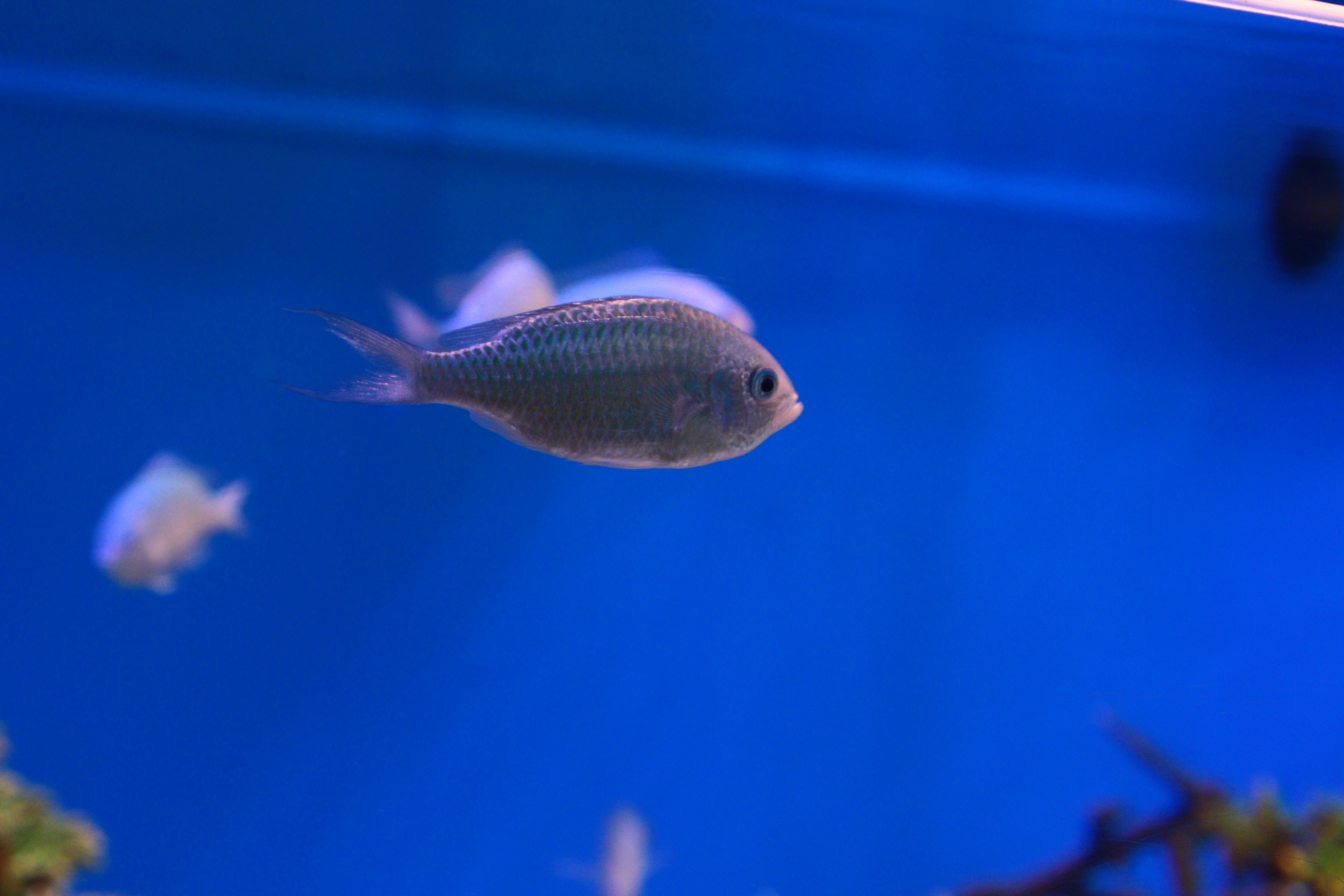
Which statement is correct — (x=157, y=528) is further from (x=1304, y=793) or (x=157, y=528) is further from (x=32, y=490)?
(x=1304, y=793)

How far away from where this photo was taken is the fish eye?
30.3 inches

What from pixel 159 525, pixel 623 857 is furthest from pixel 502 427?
pixel 623 857

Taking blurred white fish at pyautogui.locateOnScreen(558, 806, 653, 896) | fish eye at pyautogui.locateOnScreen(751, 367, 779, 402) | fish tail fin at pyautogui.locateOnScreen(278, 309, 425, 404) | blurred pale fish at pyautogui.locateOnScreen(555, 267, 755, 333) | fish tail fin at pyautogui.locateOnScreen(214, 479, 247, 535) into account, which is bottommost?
fish tail fin at pyautogui.locateOnScreen(278, 309, 425, 404)

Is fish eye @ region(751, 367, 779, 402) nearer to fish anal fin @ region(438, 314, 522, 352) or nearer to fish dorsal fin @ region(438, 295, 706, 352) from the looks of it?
fish dorsal fin @ region(438, 295, 706, 352)

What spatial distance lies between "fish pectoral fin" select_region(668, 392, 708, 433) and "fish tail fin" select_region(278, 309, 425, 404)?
9.5 inches

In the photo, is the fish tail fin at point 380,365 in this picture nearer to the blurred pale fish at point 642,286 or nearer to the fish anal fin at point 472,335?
the fish anal fin at point 472,335

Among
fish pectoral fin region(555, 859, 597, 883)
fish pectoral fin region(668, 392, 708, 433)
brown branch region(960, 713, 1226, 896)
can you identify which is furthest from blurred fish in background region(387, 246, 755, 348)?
fish pectoral fin region(555, 859, 597, 883)

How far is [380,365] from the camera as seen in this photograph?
70 cm

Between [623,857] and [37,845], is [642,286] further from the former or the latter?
[623,857]

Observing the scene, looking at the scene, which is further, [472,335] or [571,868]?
[571,868]

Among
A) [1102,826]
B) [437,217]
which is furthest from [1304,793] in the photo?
[437,217]

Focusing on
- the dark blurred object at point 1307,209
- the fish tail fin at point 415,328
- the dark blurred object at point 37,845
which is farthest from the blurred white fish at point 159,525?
the dark blurred object at point 1307,209

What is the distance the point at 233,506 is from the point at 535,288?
200cm

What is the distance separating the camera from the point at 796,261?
3203mm
